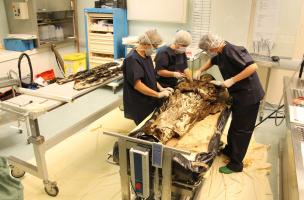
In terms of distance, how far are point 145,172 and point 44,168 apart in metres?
1.04

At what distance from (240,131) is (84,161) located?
1567 millimetres

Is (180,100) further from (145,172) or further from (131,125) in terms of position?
(131,125)

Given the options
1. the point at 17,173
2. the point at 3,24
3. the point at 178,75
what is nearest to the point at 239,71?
the point at 178,75

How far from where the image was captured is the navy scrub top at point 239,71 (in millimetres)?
2213

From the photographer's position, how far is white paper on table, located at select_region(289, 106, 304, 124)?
1.93 m

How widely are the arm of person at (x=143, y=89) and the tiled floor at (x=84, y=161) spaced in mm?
852

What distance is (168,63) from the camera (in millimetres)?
2771

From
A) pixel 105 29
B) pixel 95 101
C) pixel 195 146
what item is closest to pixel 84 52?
pixel 105 29

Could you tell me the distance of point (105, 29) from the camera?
442cm

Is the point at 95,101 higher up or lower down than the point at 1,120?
lower down

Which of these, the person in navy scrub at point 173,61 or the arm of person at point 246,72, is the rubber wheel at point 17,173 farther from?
the arm of person at point 246,72

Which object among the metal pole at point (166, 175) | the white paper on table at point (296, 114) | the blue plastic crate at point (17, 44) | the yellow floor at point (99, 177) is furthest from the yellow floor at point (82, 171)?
the blue plastic crate at point (17, 44)

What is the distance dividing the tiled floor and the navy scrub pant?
0.37 m

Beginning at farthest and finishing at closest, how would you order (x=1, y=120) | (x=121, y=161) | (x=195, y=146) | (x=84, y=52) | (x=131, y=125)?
(x=84, y=52), (x=131, y=125), (x=1, y=120), (x=195, y=146), (x=121, y=161)
